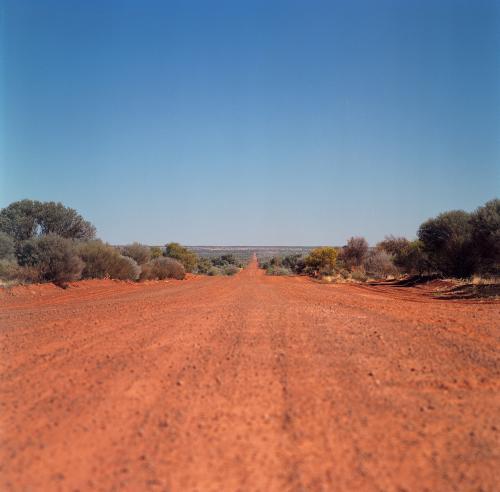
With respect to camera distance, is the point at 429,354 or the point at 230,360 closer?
the point at 230,360

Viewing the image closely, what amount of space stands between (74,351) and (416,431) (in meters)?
5.05

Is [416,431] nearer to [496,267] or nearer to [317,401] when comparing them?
[317,401]

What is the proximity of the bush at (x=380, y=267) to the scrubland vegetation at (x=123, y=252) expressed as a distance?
89 millimetres

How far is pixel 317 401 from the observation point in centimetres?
539

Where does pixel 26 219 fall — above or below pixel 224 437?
above

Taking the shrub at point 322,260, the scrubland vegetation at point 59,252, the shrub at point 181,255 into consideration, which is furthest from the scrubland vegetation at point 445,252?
the scrubland vegetation at point 59,252

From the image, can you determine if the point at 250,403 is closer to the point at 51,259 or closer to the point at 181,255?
the point at 51,259

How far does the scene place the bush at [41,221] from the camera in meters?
32.0

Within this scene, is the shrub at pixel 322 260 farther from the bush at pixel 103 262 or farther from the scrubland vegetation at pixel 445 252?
the bush at pixel 103 262

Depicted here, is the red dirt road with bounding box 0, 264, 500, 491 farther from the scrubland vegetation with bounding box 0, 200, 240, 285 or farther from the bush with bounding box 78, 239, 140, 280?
the bush with bounding box 78, 239, 140, 280

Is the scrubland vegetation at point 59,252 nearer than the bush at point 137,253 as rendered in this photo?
Yes

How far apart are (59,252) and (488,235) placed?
2149 centimetres

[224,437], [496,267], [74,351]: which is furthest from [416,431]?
[496,267]

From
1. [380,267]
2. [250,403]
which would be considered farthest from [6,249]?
[380,267]
